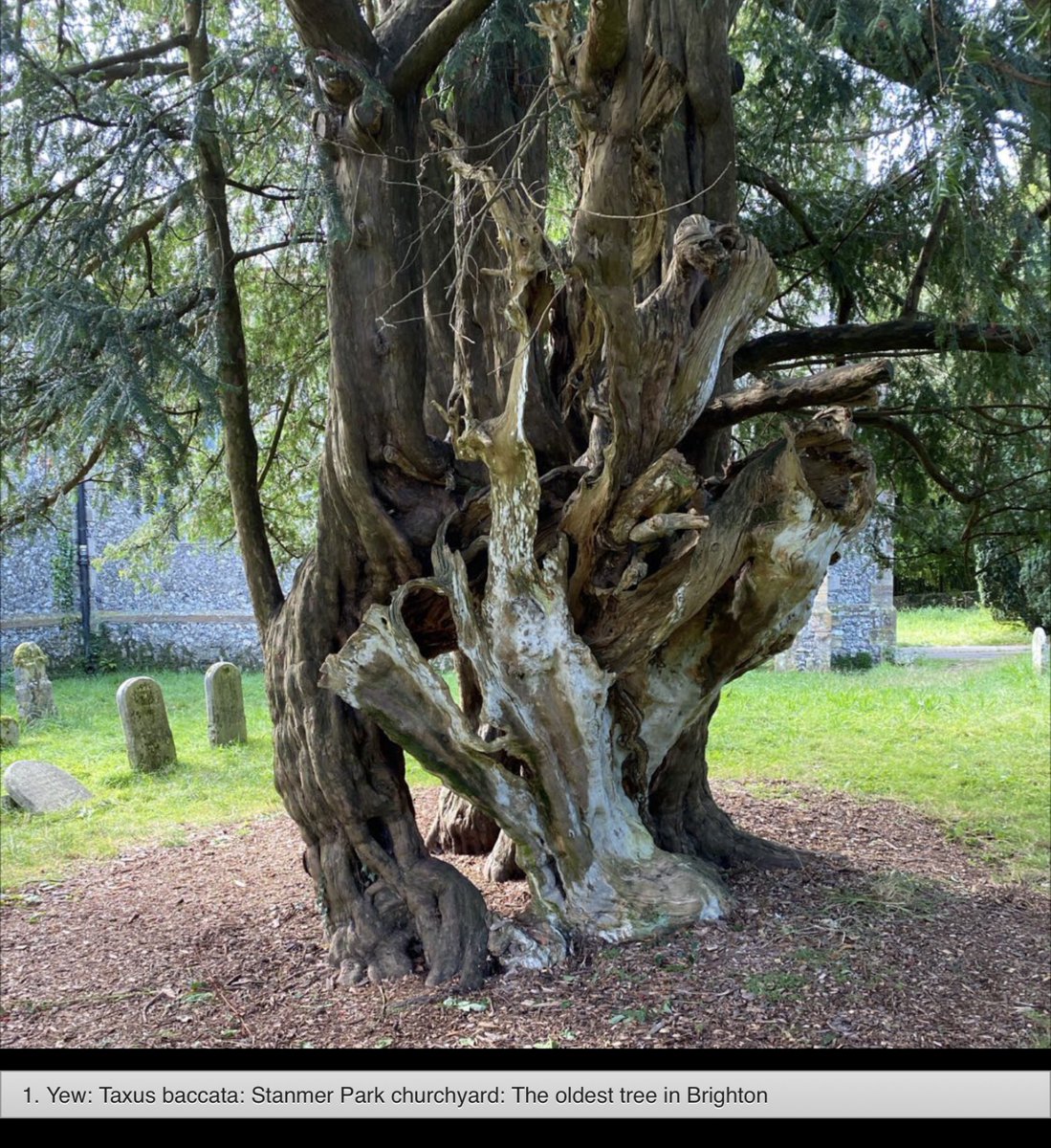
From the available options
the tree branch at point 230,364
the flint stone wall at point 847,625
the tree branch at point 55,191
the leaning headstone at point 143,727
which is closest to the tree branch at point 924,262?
the tree branch at point 230,364

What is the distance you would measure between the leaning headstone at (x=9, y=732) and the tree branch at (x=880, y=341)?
8.51 metres

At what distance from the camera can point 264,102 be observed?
4.20 metres

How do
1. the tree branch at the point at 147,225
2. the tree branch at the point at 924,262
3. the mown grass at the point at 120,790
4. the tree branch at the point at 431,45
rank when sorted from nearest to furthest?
the tree branch at the point at 431,45 < the tree branch at the point at 147,225 < the tree branch at the point at 924,262 < the mown grass at the point at 120,790

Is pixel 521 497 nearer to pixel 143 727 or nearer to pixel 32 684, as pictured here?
pixel 143 727

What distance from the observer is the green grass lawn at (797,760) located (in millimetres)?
7258

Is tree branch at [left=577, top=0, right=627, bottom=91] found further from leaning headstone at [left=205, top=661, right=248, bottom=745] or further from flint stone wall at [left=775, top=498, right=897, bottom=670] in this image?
flint stone wall at [left=775, top=498, right=897, bottom=670]

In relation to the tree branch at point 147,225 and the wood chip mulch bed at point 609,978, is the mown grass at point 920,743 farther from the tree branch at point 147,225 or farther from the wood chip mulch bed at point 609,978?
the tree branch at point 147,225

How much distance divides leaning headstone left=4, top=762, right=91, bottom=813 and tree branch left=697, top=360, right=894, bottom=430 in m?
6.48

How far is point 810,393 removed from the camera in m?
4.12

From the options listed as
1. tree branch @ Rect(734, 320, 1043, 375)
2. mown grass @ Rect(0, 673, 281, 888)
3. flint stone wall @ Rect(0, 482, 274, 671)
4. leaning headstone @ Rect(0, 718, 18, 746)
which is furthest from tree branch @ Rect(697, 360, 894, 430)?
flint stone wall @ Rect(0, 482, 274, 671)

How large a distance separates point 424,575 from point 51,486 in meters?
2.56

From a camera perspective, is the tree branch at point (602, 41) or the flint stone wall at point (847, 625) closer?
the tree branch at point (602, 41)

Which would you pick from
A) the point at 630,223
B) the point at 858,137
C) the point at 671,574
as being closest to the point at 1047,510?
the point at 858,137

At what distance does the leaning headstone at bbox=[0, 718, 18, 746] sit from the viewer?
10594 millimetres
